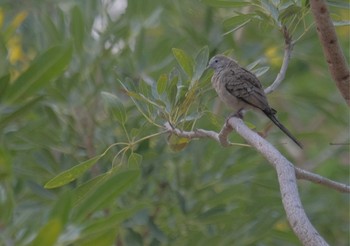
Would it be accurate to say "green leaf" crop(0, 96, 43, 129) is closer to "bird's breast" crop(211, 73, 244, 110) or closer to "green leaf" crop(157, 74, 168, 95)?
"green leaf" crop(157, 74, 168, 95)

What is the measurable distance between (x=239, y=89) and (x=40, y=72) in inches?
39.3

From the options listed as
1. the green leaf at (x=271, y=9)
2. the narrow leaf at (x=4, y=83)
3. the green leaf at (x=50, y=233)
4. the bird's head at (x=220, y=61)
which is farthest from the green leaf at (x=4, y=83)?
the bird's head at (x=220, y=61)

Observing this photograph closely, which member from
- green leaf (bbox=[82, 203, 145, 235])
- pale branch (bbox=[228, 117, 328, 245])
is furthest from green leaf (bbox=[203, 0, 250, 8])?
green leaf (bbox=[82, 203, 145, 235])

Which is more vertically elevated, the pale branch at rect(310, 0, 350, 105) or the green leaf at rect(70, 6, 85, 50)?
the pale branch at rect(310, 0, 350, 105)

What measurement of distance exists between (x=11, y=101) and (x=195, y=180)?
1.32 metres

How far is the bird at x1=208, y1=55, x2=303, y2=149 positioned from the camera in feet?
10.4

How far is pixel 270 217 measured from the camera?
11.7 ft

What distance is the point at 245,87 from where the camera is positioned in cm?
328

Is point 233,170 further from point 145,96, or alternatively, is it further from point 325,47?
point 325,47

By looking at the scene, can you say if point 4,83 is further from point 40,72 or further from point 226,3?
point 226,3

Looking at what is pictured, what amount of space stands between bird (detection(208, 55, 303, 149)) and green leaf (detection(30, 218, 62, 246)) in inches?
51.1

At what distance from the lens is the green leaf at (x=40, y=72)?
99.8 inches

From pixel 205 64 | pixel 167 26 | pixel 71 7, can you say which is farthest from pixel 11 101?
pixel 167 26

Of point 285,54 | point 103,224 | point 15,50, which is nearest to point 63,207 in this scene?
point 103,224
